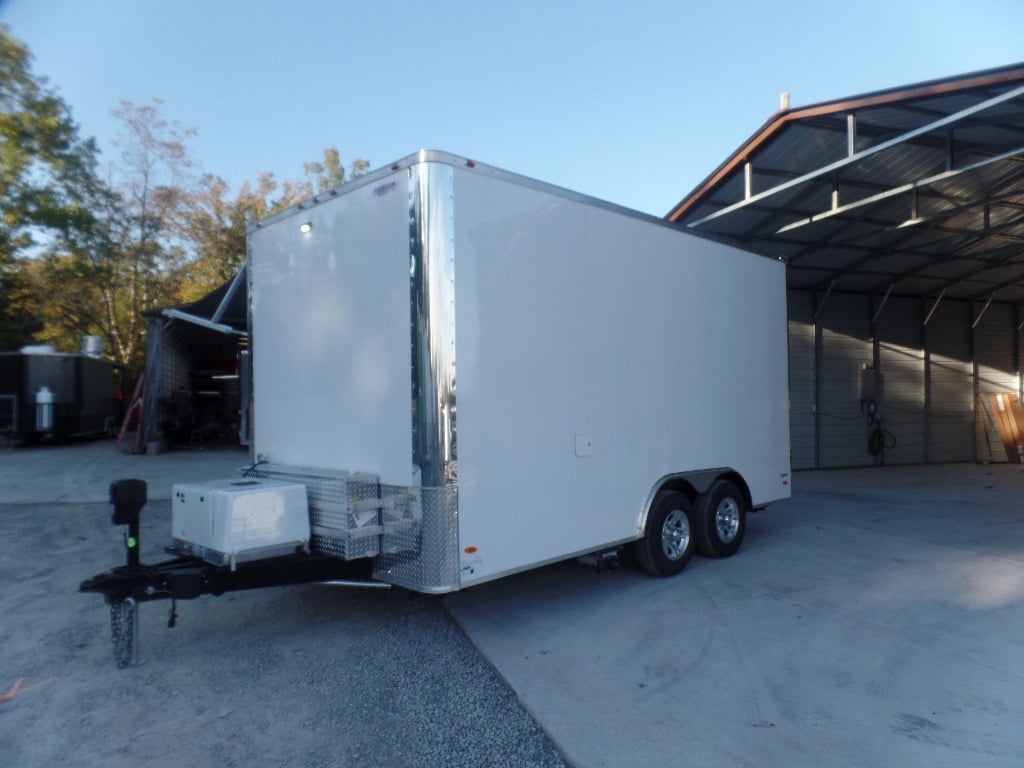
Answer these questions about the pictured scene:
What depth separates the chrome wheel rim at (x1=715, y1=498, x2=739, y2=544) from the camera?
6605 mm

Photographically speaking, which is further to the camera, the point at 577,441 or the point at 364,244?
the point at 577,441

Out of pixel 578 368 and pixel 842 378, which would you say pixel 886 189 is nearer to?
pixel 842 378

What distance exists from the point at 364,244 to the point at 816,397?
12.4 meters

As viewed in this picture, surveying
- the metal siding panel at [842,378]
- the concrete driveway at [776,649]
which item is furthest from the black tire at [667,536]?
the metal siding panel at [842,378]

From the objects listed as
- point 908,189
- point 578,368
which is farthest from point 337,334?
point 908,189

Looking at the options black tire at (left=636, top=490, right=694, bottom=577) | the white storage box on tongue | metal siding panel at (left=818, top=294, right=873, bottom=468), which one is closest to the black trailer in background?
the white storage box on tongue

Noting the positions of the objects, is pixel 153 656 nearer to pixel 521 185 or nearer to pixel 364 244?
pixel 364 244

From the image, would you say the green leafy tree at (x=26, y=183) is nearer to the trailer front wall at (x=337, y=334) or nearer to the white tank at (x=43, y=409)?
the white tank at (x=43, y=409)

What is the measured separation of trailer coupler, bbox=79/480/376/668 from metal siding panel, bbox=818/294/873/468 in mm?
12722

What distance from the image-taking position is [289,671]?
4156mm

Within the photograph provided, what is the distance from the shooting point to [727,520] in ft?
22.1

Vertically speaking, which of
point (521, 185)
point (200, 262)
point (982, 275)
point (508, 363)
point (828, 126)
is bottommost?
point (508, 363)

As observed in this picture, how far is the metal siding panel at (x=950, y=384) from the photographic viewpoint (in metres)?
16.0

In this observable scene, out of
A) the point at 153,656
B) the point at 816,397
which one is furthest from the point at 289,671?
the point at 816,397
